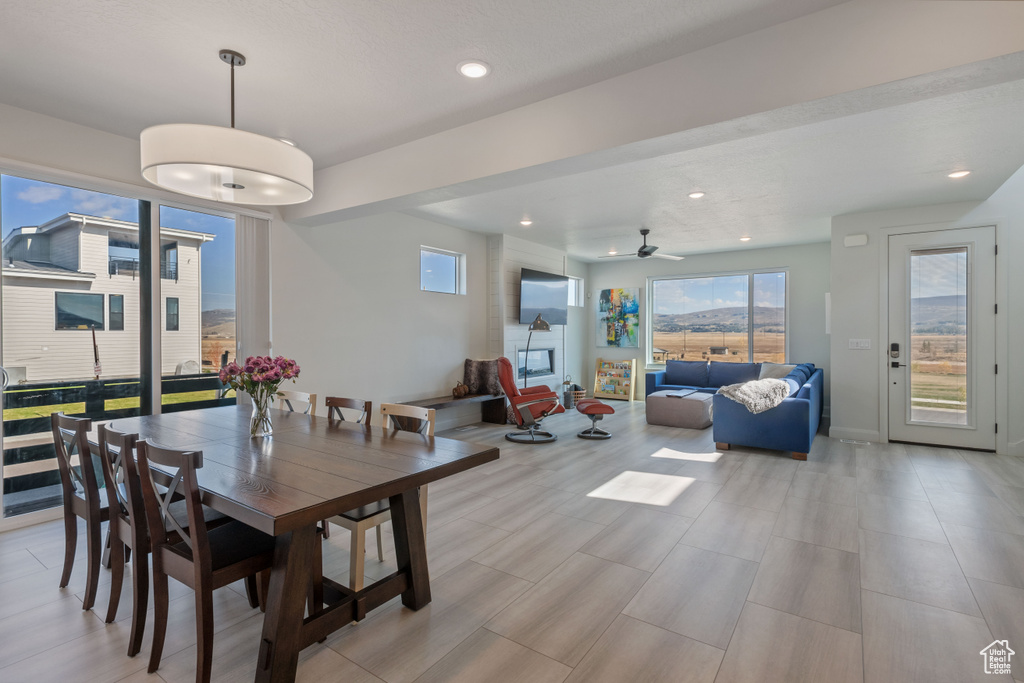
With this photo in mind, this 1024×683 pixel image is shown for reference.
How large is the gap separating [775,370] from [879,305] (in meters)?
1.87

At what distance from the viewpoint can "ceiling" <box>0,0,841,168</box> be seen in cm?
210

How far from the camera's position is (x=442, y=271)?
249 inches

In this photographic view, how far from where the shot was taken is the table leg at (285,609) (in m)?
1.65

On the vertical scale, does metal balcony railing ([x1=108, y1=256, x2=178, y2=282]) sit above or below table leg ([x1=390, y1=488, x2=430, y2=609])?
above

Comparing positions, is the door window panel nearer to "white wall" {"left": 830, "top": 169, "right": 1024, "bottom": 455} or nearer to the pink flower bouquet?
"white wall" {"left": 830, "top": 169, "right": 1024, "bottom": 455}

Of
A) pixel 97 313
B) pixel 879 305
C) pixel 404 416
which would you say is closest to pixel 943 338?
pixel 879 305

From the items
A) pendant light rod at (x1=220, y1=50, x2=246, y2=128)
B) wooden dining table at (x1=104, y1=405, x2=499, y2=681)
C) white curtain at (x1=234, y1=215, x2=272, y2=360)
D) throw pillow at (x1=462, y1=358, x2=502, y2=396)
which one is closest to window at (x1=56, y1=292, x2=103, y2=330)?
white curtain at (x1=234, y1=215, x2=272, y2=360)

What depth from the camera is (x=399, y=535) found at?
2176 mm

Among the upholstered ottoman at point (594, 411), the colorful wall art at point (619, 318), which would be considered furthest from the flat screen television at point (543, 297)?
the upholstered ottoman at point (594, 411)

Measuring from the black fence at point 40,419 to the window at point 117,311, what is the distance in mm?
409

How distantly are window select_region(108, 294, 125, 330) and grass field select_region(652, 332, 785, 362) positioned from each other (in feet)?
25.1

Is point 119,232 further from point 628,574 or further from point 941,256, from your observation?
point 941,256

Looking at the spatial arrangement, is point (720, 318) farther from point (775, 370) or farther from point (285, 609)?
point (285, 609)

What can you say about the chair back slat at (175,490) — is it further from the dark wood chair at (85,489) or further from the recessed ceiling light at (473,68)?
the recessed ceiling light at (473,68)
